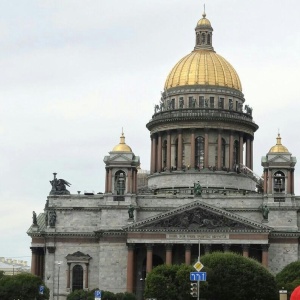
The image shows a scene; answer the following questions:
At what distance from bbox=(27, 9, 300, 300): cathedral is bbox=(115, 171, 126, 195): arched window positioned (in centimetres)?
13

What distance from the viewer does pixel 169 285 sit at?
4818 inches

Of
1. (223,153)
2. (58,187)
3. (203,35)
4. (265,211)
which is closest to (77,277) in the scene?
(58,187)

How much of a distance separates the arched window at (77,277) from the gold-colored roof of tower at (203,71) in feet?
104

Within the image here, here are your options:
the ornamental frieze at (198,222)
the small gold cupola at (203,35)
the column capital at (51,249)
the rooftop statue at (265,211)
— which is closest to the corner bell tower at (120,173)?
the ornamental frieze at (198,222)

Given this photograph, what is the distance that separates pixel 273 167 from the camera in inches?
5969

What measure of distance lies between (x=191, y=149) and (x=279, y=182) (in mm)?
17099

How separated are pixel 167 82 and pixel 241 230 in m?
33.2

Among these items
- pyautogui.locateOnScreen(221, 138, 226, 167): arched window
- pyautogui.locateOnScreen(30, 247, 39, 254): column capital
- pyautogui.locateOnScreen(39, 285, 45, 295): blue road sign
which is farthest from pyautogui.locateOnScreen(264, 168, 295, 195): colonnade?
pyautogui.locateOnScreen(39, 285, 45, 295): blue road sign

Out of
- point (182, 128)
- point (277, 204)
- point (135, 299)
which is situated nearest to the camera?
point (135, 299)

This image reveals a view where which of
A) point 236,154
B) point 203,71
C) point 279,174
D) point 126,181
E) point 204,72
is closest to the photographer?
point 279,174

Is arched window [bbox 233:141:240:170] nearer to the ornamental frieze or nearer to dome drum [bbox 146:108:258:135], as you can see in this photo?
dome drum [bbox 146:108:258:135]

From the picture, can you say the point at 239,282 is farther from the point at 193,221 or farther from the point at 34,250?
the point at 34,250

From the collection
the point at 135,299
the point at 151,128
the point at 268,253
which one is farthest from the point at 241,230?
the point at 151,128

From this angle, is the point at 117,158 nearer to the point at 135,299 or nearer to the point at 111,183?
the point at 111,183
